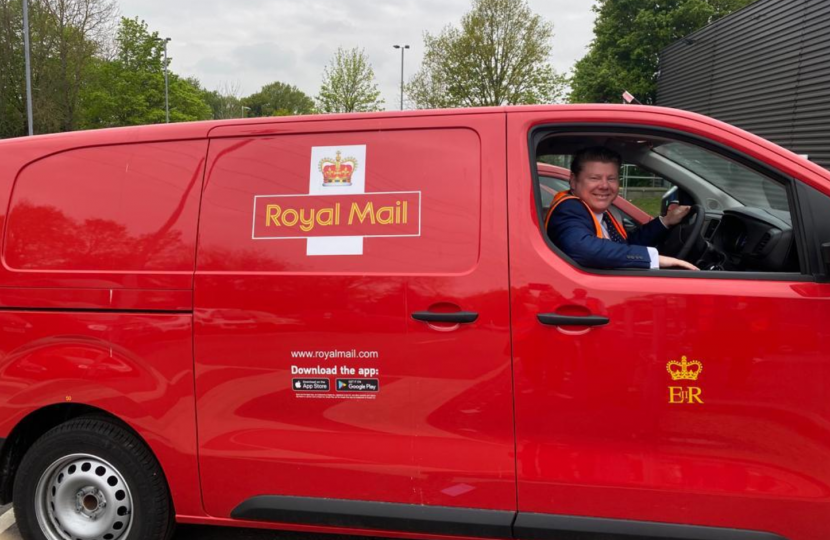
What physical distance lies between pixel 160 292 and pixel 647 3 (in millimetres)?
37573

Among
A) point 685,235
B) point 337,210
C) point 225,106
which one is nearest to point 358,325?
point 337,210

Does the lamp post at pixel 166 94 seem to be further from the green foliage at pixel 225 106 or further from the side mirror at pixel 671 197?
the side mirror at pixel 671 197

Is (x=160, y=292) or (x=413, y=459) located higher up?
(x=160, y=292)

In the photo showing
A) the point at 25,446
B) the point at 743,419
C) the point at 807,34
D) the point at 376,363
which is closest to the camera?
the point at 743,419

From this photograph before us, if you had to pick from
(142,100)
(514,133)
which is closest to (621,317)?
(514,133)

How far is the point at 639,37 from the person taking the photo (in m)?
33.1

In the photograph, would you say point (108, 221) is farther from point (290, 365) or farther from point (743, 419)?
point (743, 419)

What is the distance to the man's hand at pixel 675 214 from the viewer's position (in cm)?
295

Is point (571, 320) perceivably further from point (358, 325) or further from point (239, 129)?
point (239, 129)

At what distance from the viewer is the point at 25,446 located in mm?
2605

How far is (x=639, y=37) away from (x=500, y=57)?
28.4 ft

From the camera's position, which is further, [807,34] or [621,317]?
[807,34]

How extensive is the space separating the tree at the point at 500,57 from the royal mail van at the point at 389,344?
29.7 metres

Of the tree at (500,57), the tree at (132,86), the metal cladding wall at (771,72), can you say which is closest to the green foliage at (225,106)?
the tree at (132,86)
